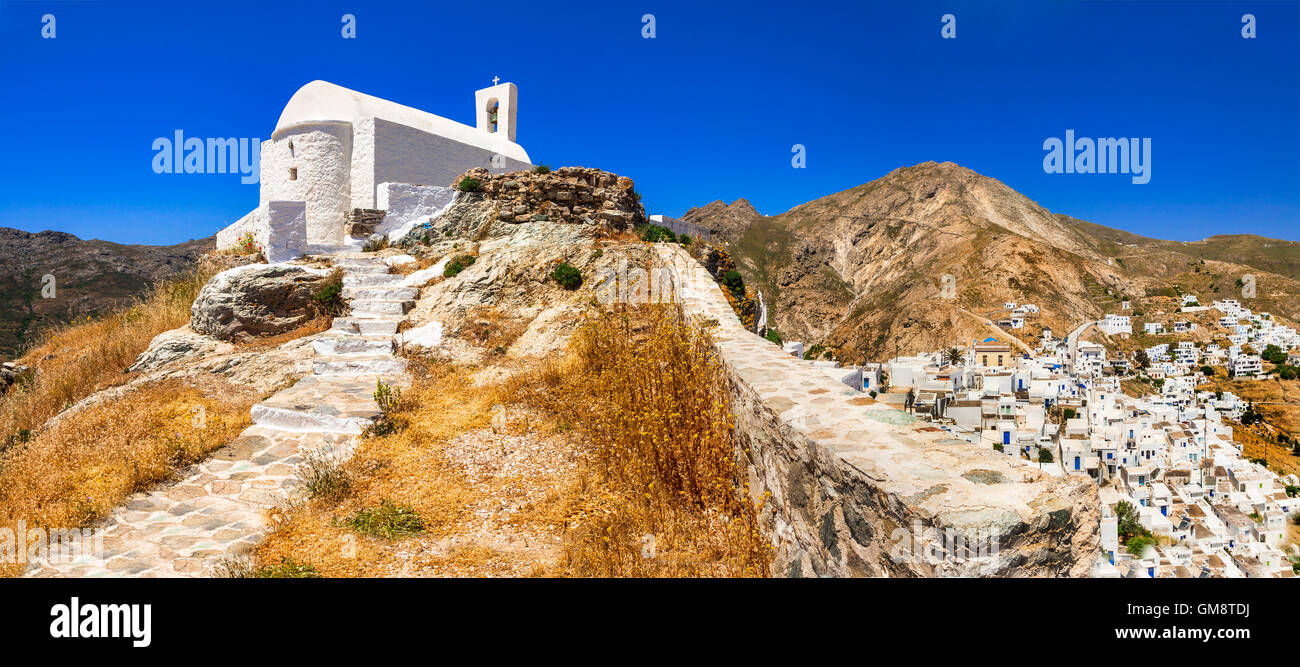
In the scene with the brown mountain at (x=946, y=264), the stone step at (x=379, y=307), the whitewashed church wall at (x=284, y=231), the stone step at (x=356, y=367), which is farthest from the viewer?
the brown mountain at (x=946, y=264)

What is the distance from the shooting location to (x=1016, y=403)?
1014 inches

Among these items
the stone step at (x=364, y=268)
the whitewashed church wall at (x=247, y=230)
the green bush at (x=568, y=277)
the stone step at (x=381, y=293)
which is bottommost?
the stone step at (x=381, y=293)

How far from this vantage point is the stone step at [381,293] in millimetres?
8570

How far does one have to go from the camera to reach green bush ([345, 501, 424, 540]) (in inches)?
129

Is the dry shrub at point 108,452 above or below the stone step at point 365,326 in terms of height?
below

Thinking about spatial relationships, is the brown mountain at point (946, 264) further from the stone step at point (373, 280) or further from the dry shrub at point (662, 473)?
the dry shrub at point (662, 473)

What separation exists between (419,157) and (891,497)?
15582mm

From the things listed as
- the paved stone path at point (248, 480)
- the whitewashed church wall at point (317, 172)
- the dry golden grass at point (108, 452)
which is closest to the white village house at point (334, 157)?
the whitewashed church wall at point (317, 172)

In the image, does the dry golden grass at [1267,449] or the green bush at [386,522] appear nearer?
the green bush at [386,522]

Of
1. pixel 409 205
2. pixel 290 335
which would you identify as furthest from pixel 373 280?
pixel 409 205

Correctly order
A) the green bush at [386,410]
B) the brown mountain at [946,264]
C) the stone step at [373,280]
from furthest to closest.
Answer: the brown mountain at [946,264] < the stone step at [373,280] < the green bush at [386,410]

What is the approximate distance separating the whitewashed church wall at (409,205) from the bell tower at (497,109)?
303 inches

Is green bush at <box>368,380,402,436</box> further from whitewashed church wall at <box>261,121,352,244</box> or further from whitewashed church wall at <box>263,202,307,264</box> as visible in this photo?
whitewashed church wall at <box>261,121,352,244</box>

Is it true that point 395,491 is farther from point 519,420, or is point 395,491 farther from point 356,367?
point 356,367
